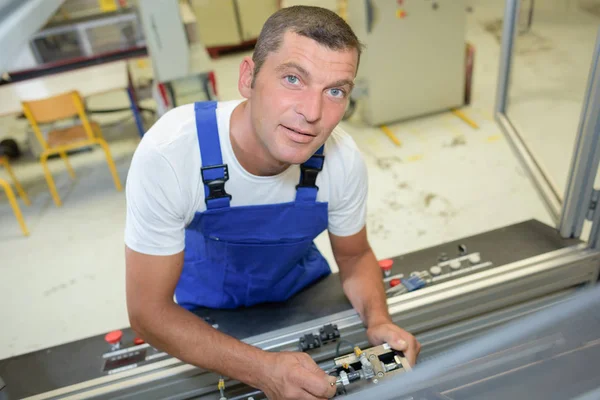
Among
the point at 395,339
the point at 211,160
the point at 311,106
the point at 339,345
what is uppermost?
the point at 311,106

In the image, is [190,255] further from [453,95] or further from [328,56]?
[453,95]

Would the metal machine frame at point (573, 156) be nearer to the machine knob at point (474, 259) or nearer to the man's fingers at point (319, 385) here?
the machine knob at point (474, 259)

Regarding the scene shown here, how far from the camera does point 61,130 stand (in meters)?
Result: 3.35

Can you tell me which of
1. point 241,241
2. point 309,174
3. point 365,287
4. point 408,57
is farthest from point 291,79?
point 408,57

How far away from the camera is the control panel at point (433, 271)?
1479 mm

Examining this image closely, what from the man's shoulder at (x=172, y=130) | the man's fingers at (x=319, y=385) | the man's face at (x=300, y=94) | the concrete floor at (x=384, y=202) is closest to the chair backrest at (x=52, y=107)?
the concrete floor at (x=384, y=202)

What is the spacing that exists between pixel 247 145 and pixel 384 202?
1937 millimetres

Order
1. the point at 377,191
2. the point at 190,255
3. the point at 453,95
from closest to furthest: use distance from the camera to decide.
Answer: the point at 190,255 < the point at 377,191 < the point at 453,95

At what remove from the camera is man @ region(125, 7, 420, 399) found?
1.04m

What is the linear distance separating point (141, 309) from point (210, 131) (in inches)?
18.8

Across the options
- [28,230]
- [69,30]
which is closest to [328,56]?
[28,230]

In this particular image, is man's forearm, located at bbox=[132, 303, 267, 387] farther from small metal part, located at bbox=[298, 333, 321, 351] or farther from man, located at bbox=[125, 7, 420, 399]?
small metal part, located at bbox=[298, 333, 321, 351]

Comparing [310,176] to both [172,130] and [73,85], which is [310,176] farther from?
[73,85]

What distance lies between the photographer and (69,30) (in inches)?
155
